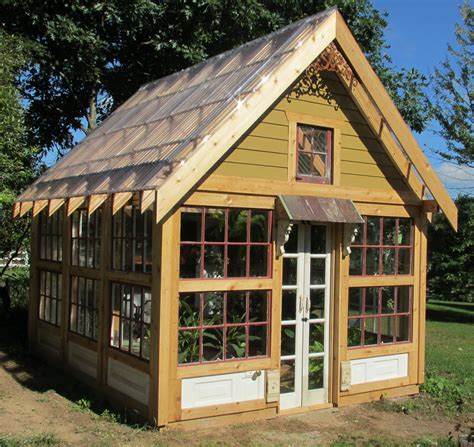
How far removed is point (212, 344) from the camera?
277 inches

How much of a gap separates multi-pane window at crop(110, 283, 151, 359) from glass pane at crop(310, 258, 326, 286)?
2218 millimetres

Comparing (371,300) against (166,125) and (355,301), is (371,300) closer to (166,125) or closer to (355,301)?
(355,301)

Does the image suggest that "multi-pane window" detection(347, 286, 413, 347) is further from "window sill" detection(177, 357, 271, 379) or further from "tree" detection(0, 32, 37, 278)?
"tree" detection(0, 32, 37, 278)

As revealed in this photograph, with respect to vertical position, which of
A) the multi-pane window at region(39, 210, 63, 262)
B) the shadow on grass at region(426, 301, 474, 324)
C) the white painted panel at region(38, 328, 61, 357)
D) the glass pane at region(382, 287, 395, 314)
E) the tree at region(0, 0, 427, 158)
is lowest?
the shadow on grass at region(426, 301, 474, 324)

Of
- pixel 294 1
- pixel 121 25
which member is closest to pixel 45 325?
pixel 121 25

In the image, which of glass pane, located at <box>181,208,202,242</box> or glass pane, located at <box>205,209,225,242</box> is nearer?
glass pane, located at <box>181,208,202,242</box>

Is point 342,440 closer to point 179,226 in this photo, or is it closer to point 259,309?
point 259,309

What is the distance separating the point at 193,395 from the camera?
22.1ft

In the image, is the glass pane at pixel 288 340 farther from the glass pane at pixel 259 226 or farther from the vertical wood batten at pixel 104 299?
the vertical wood batten at pixel 104 299

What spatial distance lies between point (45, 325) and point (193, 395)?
423 centimetres

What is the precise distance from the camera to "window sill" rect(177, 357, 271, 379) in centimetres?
Result: 671

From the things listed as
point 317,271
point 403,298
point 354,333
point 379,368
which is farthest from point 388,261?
point 379,368

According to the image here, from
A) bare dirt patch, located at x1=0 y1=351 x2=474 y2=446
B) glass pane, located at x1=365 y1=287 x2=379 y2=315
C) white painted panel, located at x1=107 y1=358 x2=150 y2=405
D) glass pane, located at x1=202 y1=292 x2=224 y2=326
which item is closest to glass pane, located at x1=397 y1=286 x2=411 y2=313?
glass pane, located at x1=365 y1=287 x2=379 y2=315

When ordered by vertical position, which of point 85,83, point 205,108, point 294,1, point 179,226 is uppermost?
point 294,1
